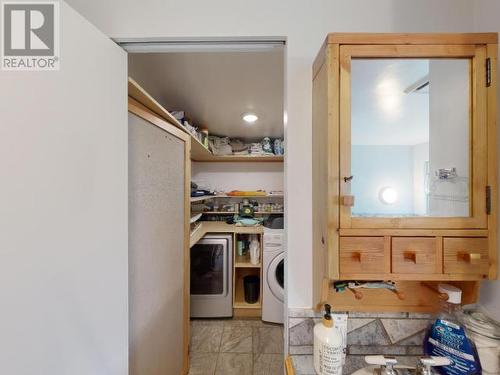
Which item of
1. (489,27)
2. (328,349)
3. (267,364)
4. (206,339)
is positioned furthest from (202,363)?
(489,27)

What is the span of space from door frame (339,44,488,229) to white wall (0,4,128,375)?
80cm

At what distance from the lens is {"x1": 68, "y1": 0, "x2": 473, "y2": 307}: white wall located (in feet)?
2.77

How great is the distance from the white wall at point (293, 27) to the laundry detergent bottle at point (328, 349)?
0.40 ft

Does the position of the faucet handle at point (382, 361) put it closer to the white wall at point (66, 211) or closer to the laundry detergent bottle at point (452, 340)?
the laundry detergent bottle at point (452, 340)

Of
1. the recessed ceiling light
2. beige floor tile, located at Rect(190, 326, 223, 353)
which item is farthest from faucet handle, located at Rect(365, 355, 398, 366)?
the recessed ceiling light

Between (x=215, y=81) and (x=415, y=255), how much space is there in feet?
5.07

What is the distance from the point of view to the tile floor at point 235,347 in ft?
6.03

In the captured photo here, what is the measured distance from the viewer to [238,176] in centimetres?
326

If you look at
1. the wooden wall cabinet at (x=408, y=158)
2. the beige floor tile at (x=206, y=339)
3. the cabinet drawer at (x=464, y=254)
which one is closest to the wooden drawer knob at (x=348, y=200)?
the wooden wall cabinet at (x=408, y=158)

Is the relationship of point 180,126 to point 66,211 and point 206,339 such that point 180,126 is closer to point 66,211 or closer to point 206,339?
point 66,211

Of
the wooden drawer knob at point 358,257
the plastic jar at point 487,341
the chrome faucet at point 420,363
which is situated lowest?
the chrome faucet at point 420,363

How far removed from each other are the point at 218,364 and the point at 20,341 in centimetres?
184

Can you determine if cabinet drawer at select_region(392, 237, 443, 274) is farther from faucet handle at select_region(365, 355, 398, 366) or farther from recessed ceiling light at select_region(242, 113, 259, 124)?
recessed ceiling light at select_region(242, 113, 259, 124)

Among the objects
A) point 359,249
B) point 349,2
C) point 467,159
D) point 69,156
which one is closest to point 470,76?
point 467,159
